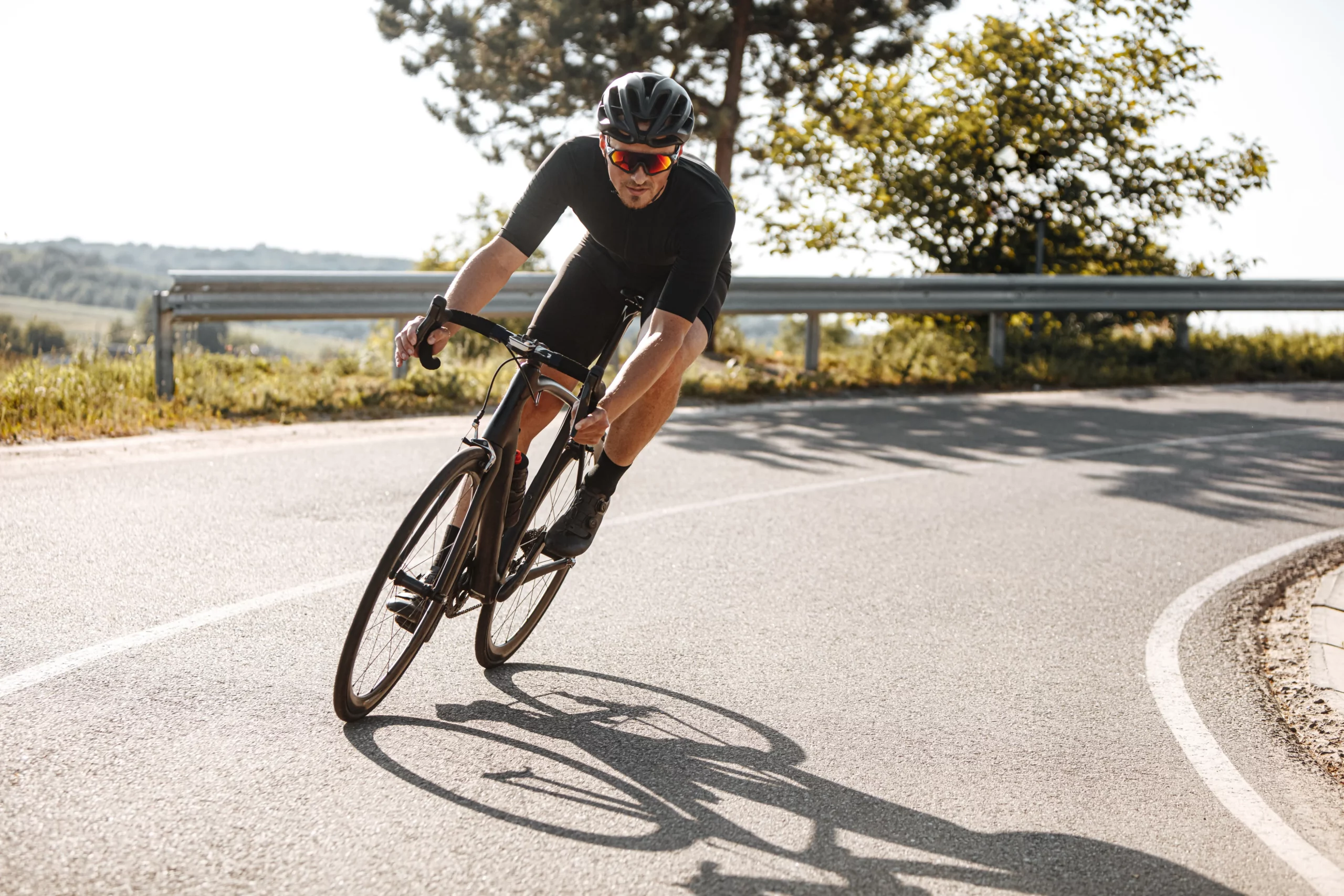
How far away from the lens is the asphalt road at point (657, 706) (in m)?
3.08

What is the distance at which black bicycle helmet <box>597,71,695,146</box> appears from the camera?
13.2ft

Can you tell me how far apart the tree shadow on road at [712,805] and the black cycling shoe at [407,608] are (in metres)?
0.32

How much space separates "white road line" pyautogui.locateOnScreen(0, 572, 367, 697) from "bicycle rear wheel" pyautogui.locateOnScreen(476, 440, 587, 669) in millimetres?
1042

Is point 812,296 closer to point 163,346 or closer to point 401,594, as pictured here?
point 163,346

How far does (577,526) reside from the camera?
4.50m

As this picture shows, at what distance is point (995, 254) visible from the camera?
1806 centimetres

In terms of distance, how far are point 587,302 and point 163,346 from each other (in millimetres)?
6630

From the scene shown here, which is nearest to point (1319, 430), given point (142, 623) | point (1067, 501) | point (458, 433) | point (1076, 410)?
point (1076, 410)

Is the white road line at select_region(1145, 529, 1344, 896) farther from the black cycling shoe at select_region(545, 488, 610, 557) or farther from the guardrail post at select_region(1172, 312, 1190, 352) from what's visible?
the guardrail post at select_region(1172, 312, 1190, 352)

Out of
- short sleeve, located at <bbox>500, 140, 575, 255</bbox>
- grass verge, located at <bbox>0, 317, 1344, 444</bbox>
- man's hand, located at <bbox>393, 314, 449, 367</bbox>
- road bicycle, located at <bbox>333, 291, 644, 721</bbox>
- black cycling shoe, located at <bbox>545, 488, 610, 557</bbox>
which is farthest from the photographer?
grass verge, located at <bbox>0, 317, 1344, 444</bbox>

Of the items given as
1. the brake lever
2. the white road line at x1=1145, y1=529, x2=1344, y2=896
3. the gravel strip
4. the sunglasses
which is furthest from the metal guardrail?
the gravel strip

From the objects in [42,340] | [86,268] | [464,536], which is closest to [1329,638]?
[464,536]

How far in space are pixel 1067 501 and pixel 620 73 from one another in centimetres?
1170

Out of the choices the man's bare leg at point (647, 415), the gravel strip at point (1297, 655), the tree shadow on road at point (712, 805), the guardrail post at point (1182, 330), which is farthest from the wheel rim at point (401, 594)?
the guardrail post at point (1182, 330)
